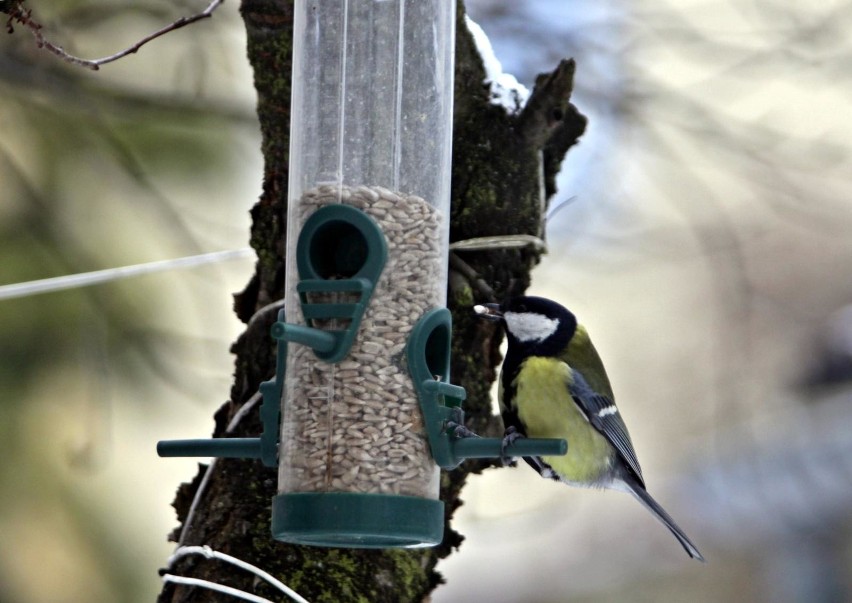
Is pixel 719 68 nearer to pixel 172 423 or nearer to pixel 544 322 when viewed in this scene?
pixel 544 322

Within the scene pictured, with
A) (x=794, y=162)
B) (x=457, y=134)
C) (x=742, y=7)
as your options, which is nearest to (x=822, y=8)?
(x=742, y=7)

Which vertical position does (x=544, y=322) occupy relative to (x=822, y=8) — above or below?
below

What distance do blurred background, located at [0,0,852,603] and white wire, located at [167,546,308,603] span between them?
151 centimetres

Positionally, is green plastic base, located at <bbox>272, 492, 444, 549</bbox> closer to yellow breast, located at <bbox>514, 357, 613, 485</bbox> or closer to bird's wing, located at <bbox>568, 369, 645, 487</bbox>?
yellow breast, located at <bbox>514, 357, 613, 485</bbox>

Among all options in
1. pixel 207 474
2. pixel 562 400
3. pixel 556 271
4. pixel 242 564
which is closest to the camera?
pixel 242 564

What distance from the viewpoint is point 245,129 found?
494 centimetres

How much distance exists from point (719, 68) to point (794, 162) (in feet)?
1.68

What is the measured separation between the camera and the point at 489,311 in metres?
3.25

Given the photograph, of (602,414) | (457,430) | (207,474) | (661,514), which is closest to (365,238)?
(457,430)

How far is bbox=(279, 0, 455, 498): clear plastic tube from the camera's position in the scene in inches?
116

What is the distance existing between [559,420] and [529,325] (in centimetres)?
30

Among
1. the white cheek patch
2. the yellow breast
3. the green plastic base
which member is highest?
the white cheek patch

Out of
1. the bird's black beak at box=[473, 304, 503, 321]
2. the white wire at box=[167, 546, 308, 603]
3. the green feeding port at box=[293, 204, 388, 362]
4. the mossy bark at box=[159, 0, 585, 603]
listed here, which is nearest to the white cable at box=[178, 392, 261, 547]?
the mossy bark at box=[159, 0, 585, 603]

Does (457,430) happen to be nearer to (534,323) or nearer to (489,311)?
(489,311)
